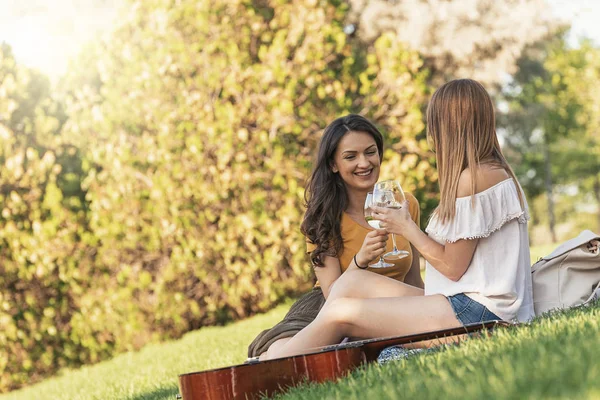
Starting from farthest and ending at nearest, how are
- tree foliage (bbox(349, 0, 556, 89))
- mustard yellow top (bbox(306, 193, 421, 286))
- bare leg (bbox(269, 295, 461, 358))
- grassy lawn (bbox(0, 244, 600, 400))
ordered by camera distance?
tree foliage (bbox(349, 0, 556, 89))
mustard yellow top (bbox(306, 193, 421, 286))
bare leg (bbox(269, 295, 461, 358))
grassy lawn (bbox(0, 244, 600, 400))

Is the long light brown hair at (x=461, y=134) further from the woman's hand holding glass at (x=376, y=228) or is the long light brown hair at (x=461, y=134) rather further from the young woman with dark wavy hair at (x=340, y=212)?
the young woman with dark wavy hair at (x=340, y=212)

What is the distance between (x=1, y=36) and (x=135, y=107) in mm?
3420

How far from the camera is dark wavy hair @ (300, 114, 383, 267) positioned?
536 centimetres

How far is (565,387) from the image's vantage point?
2.31 metres

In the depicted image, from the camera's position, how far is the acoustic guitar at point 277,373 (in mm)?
3789

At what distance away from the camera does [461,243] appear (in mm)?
4062

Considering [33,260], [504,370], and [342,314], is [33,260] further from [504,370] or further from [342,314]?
[504,370]

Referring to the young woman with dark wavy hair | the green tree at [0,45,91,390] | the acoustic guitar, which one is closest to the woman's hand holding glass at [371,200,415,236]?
the acoustic guitar

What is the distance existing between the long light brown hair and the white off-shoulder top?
0.08m

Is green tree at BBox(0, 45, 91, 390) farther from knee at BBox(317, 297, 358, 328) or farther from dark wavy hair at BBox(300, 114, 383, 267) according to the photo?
knee at BBox(317, 297, 358, 328)

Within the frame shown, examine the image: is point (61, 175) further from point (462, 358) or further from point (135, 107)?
point (462, 358)

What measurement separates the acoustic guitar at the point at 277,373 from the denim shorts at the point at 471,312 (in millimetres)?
96

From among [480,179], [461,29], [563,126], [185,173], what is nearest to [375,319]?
[480,179]

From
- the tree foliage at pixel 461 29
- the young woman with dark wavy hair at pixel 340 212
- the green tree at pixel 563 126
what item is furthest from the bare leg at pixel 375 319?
the green tree at pixel 563 126
